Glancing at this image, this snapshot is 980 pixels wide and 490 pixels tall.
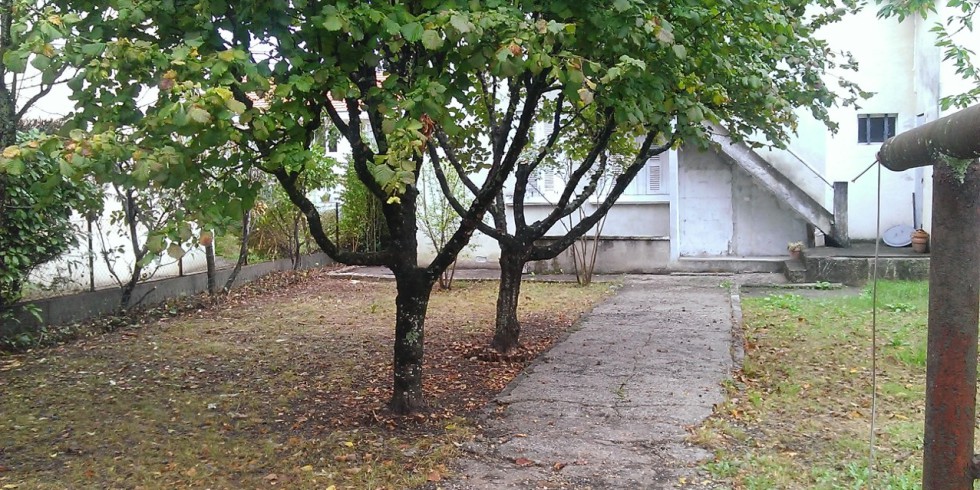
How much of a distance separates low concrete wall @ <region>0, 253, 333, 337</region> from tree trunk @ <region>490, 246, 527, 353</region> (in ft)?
16.7

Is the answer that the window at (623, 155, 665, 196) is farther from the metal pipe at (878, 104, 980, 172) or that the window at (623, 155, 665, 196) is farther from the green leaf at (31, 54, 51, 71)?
the metal pipe at (878, 104, 980, 172)

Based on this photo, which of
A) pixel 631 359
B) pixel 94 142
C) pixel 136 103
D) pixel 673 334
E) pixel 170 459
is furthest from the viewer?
pixel 673 334

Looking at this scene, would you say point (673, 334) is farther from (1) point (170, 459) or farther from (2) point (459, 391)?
(1) point (170, 459)

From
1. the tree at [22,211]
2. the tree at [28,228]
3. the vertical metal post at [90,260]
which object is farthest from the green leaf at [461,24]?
the vertical metal post at [90,260]

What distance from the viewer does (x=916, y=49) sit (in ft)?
48.6

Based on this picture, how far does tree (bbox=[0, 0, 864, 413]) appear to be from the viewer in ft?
12.1

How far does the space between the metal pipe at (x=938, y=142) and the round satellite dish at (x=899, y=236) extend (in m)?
13.6

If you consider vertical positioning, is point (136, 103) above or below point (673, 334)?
above

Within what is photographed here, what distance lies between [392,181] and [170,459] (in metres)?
2.57

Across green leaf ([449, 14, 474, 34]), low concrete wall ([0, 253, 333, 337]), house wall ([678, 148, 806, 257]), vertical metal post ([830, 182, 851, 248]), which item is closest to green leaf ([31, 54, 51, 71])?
green leaf ([449, 14, 474, 34])

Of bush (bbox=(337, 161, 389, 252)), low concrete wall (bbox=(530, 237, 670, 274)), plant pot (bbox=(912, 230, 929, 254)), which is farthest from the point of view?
bush (bbox=(337, 161, 389, 252))

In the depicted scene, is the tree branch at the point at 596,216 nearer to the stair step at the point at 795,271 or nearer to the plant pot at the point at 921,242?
the stair step at the point at 795,271

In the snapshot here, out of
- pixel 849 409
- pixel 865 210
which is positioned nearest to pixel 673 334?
pixel 849 409

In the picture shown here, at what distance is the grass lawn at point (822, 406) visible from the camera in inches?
176
